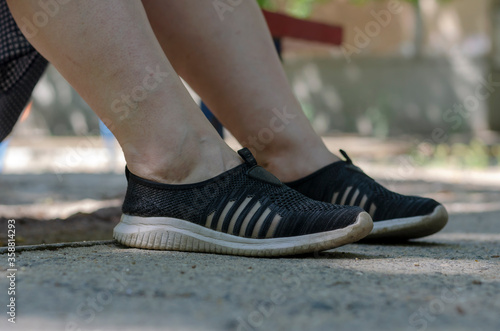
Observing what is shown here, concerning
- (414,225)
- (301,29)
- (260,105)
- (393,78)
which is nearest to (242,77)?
(260,105)

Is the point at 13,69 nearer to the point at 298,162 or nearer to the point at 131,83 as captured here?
the point at 131,83

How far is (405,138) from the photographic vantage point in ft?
26.7

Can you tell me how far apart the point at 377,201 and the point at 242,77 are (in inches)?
17.2

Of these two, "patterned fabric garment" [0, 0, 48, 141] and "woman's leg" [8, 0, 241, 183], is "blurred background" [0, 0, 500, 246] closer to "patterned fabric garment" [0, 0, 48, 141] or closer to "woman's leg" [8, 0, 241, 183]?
"patterned fabric garment" [0, 0, 48, 141]

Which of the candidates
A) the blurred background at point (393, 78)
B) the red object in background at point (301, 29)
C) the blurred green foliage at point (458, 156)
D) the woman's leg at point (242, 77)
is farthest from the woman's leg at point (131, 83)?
the blurred background at point (393, 78)

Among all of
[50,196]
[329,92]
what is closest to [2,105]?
[50,196]

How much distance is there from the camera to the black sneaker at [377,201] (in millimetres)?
1476

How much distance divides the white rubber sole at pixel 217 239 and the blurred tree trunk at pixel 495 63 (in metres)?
8.43

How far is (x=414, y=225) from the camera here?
1470mm

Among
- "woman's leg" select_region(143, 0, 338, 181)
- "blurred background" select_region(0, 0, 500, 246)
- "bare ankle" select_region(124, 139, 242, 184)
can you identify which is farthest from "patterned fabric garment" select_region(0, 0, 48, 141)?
"blurred background" select_region(0, 0, 500, 246)

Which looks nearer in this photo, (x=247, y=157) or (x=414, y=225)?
(x=247, y=157)

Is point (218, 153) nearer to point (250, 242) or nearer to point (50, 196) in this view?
point (250, 242)

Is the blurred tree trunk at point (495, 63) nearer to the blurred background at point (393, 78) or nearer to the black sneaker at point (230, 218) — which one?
the blurred background at point (393, 78)

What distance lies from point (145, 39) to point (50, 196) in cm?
217
